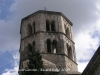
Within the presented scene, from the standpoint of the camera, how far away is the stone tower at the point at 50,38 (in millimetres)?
25609

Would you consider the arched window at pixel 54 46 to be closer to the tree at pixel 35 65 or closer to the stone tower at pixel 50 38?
the stone tower at pixel 50 38

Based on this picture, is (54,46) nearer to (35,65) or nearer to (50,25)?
(50,25)

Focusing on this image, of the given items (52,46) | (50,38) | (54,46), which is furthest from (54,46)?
(50,38)

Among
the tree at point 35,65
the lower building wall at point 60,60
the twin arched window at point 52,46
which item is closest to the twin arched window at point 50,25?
the twin arched window at point 52,46

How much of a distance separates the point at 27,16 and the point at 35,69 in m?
11.7

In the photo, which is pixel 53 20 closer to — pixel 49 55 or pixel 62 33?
pixel 62 33

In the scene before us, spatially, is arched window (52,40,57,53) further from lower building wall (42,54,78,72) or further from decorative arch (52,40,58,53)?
lower building wall (42,54,78,72)

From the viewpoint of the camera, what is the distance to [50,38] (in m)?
27.2

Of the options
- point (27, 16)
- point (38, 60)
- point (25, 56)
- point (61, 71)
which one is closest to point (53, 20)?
→ point (27, 16)

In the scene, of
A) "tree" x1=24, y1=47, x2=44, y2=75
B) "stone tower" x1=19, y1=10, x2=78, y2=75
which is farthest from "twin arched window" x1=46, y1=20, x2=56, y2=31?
"tree" x1=24, y1=47, x2=44, y2=75

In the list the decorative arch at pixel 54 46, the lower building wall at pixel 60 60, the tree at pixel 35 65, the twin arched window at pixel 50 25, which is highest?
the twin arched window at pixel 50 25

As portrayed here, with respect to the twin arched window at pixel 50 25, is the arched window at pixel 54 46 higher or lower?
lower

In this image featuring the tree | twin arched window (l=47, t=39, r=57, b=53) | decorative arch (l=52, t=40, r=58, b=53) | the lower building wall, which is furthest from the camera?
decorative arch (l=52, t=40, r=58, b=53)

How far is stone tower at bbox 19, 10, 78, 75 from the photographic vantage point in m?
25.6
